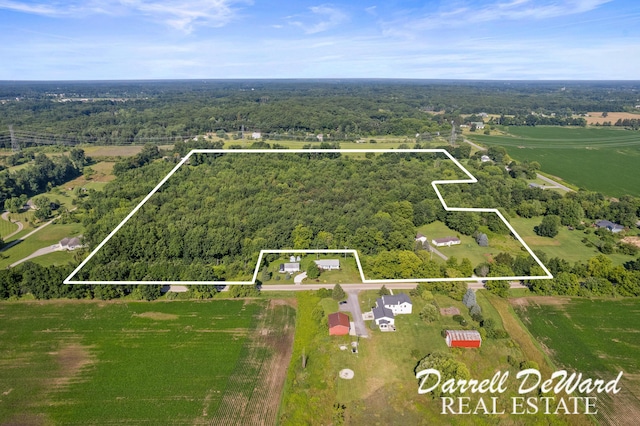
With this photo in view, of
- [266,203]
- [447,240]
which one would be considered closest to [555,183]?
[447,240]

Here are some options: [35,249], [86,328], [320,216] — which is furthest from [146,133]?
[320,216]

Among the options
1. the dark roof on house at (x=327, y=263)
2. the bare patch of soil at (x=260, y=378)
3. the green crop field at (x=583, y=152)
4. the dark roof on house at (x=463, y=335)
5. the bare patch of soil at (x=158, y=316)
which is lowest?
the bare patch of soil at (x=260, y=378)

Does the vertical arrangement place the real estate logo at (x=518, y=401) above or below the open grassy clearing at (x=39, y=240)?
below

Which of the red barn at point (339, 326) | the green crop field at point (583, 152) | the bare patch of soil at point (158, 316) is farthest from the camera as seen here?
the green crop field at point (583, 152)

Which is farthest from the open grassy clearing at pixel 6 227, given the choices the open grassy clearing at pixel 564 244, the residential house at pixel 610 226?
the residential house at pixel 610 226

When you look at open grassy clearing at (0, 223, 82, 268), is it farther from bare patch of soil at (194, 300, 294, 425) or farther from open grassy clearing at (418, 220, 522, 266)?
open grassy clearing at (418, 220, 522, 266)

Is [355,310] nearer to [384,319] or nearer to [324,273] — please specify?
[384,319]

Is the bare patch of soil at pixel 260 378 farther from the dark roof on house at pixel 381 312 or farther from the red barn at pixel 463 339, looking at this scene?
the red barn at pixel 463 339
